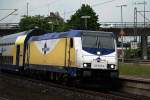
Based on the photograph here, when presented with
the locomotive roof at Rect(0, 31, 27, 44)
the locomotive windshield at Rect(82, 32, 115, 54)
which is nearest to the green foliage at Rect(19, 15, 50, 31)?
the locomotive roof at Rect(0, 31, 27, 44)

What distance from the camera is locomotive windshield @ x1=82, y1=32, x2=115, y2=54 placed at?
1026 inches

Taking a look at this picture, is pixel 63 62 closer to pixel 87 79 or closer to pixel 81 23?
pixel 87 79

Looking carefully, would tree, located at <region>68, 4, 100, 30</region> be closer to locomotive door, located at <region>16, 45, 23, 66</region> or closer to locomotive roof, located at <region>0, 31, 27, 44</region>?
locomotive roof, located at <region>0, 31, 27, 44</region>

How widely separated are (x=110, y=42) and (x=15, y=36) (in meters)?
16.4

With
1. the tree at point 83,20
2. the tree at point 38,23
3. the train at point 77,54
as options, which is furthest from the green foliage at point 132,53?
the train at point 77,54

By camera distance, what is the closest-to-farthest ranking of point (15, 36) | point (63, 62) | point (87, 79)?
point (87, 79) < point (63, 62) < point (15, 36)

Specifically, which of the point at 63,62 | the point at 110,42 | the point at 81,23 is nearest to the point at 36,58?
the point at 63,62

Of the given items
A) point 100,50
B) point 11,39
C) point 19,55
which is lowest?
point 19,55

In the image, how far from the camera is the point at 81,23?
9694cm

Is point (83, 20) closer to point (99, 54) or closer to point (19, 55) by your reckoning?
point (19, 55)

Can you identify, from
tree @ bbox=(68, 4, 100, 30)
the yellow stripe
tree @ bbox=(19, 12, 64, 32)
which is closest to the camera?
the yellow stripe

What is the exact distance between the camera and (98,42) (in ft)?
86.7

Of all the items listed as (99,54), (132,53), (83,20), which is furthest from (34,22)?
(99,54)

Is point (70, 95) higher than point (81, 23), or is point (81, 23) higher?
point (81, 23)
